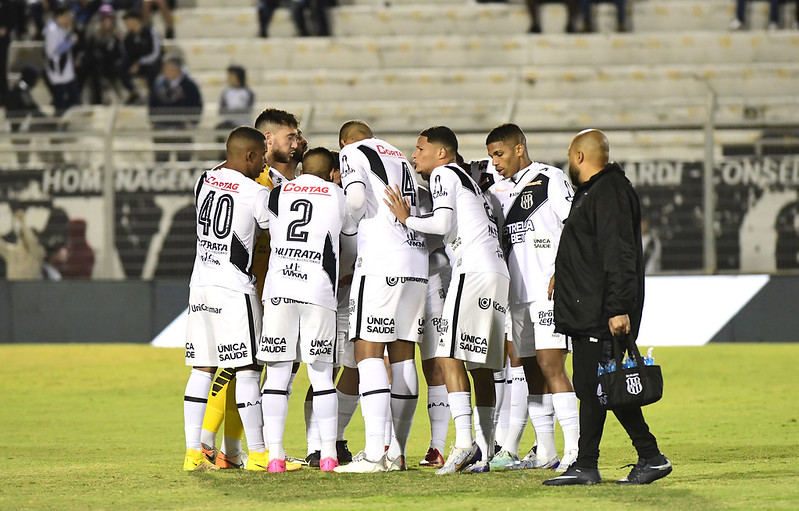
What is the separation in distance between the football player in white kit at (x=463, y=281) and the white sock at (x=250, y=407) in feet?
3.92

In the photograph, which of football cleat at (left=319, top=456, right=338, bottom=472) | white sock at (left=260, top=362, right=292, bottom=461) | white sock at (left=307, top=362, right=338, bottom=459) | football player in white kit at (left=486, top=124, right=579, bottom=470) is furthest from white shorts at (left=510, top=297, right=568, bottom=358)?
white sock at (left=260, top=362, right=292, bottom=461)

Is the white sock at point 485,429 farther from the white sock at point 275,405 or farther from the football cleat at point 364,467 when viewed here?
the white sock at point 275,405

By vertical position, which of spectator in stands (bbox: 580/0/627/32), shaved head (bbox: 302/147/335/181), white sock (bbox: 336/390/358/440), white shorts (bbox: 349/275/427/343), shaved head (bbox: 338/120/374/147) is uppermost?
spectator in stands (bbox: 580/0/627/32)

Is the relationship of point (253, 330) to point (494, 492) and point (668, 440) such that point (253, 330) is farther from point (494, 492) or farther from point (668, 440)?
point (668, 440)

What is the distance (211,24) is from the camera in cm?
2400

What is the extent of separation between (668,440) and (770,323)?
644 centimetres

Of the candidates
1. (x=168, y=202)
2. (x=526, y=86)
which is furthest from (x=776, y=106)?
(x=168, y=202)

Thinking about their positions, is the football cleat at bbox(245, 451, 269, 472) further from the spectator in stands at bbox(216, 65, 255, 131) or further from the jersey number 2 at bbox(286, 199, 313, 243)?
the spectator in stands at bbox(216, 65, 255, 131)

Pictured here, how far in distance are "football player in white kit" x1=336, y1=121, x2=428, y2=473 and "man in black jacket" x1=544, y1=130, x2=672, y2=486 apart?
4.04 feet

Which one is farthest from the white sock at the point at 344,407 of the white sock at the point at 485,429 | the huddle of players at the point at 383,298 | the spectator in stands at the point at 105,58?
the spectator in stands at the point at 105,58

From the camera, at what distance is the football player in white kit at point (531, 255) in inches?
324

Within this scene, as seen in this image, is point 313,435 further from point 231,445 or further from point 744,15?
point 744,15

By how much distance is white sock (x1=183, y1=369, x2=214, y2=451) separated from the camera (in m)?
8.18

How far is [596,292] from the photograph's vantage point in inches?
279
